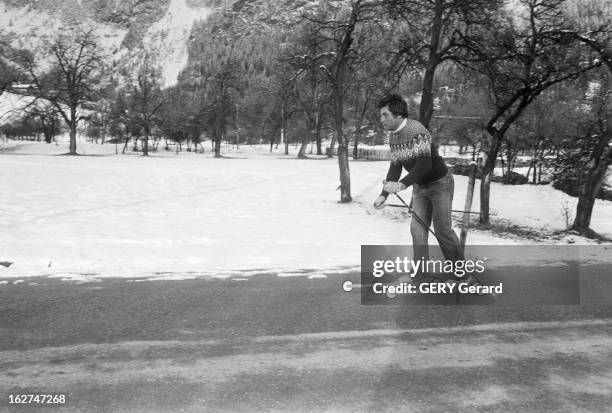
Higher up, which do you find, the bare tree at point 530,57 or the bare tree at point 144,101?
the bare tree at point 144,101

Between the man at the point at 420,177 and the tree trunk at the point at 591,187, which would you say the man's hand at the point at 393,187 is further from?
the tree trunk at the point at 591,187

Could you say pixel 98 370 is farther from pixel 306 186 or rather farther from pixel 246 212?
pixel 306 186

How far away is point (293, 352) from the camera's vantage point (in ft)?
11.4

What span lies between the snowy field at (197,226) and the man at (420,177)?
5.42 feet

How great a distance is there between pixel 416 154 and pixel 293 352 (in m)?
2.40

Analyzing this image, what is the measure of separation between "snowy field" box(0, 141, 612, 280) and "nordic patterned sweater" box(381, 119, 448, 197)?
80.1 inches

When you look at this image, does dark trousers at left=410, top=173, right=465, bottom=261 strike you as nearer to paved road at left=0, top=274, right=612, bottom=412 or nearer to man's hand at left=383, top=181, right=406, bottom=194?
man's hand at left=383, top=181, right=406, bottom=194

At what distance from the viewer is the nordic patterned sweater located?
4664 mm

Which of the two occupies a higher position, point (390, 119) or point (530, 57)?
point (530, 57)

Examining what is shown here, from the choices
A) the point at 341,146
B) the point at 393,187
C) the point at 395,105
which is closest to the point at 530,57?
the point at 341,146

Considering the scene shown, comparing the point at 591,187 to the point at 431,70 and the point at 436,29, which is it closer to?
the point at 431,70

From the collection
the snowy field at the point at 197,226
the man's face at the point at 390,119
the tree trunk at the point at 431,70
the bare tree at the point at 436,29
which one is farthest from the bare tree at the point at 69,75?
the man's face at the point at 390,119

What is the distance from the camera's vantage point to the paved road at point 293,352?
2.78 m

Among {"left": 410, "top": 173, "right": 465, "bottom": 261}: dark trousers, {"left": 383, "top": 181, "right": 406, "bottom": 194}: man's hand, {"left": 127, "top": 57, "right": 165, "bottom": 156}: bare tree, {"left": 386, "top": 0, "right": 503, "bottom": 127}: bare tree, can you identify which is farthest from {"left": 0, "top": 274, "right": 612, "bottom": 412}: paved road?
{"left": 127, "top": 57, "right": 165, "bottom": 156}: bare tree
